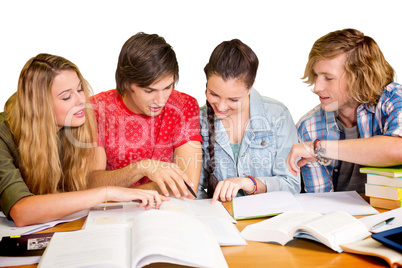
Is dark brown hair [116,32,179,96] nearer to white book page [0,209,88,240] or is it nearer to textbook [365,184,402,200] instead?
white book page [0,209,88,240]

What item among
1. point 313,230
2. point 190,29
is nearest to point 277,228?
point 313,230

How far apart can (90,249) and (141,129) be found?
3.39ft

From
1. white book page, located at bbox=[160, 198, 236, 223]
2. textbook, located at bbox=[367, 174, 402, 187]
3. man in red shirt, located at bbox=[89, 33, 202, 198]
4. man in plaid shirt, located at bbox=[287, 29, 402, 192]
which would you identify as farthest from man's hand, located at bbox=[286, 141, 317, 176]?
man in red shirt, located at bbox=[89, 33, 202, 198]

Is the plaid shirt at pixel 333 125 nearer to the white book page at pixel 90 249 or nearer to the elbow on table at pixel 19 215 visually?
the white book page at pixel 90 249

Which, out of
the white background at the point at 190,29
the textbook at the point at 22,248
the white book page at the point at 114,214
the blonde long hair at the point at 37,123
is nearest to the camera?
the textbook at the point at 22,248

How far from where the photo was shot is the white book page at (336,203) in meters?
1.55

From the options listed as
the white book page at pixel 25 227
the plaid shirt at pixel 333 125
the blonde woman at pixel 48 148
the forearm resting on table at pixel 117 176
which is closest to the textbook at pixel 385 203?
the plaid shirt at pixel 333 125

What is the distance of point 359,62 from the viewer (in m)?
1.92

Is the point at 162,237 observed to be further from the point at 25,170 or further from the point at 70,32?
the point at 70,32

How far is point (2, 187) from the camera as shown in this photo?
4.83 ft

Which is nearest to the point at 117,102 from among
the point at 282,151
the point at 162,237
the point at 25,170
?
the point at 25,170

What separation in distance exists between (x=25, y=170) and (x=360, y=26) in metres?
2.56

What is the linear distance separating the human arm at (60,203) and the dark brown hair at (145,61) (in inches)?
21.3

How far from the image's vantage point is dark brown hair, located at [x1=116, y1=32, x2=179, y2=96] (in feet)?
5.89
